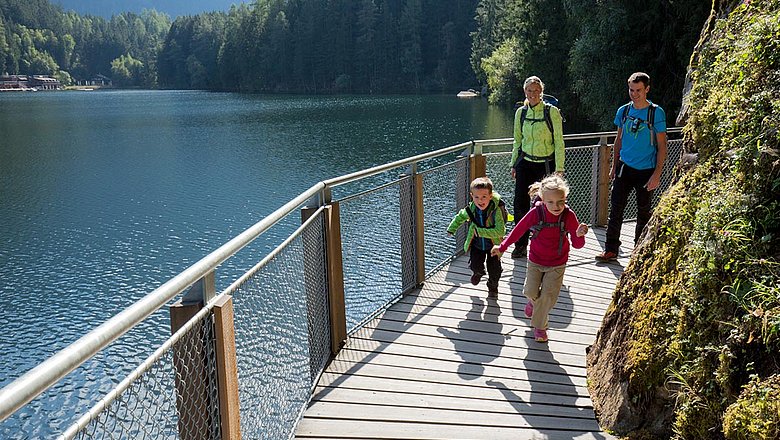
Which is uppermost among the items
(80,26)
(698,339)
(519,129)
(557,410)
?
(80,26)

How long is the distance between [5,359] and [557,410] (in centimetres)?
943

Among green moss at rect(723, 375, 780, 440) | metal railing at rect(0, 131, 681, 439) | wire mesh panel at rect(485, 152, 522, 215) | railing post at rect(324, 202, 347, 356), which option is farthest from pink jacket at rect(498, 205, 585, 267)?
wire mesh panel at rect(485, 152, 522, 215)

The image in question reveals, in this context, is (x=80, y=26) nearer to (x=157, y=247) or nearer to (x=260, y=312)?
(x=157, y=247)

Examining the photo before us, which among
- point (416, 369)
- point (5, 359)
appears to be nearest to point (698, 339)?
point (416, 369)

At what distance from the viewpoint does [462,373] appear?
4609 millimetres

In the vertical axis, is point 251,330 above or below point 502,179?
above

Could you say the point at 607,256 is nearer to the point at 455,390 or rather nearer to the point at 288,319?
the point at 455,390

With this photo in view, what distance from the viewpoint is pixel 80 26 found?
189250 mm

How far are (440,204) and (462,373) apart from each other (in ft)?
20.1

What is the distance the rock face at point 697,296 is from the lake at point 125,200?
684 centimetres

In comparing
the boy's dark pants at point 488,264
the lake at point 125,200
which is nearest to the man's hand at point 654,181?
the boy's dark pants at point 488,264

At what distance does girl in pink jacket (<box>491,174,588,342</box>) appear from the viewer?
193 inches

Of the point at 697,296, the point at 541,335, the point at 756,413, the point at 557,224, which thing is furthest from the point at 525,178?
the point at 756,413

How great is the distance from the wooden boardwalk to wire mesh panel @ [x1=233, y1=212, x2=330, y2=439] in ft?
0.53
